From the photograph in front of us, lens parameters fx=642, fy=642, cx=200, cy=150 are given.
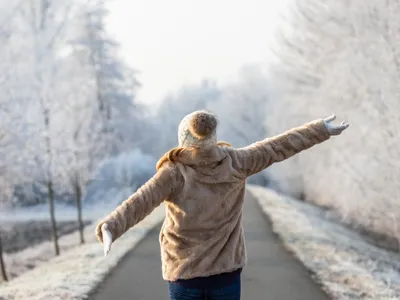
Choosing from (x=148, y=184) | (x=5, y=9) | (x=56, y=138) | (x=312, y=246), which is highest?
(x=5, y=9)

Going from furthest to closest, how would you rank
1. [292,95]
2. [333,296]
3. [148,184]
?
[292,95] < [333,296] < [148,184]

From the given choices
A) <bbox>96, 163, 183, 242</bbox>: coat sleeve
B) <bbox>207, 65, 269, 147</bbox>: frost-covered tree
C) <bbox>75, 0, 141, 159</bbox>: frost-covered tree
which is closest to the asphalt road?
<bbox>96, 163, 183, 242</bbox>: coat sleeve

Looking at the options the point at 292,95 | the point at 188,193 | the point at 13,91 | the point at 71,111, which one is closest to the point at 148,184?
the point at 188,193

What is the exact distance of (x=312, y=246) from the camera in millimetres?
13320

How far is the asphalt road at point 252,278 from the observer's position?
8.57 m

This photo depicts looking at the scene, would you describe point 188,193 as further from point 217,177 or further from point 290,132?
point 290,132

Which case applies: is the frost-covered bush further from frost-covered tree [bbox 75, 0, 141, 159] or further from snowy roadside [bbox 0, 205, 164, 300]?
snowy roadside [bbox 0, 205, 164, 300]

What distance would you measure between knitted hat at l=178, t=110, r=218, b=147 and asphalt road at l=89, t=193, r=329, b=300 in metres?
4.94

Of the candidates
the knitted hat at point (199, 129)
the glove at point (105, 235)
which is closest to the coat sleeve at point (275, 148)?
the knitted hat at point (199, 129)

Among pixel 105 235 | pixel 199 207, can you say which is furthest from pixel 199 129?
pixel 105 235

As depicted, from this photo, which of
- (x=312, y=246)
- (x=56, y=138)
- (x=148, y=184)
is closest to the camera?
(x=148, y=184)

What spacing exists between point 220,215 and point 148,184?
1.51 ft

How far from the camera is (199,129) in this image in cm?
374

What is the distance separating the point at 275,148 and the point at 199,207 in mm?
617
